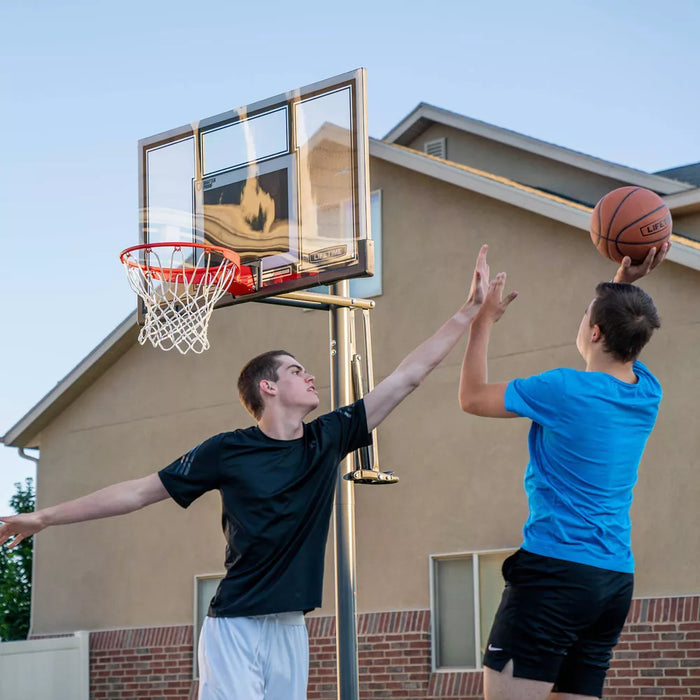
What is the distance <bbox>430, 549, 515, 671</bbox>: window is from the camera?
13562 millimetres

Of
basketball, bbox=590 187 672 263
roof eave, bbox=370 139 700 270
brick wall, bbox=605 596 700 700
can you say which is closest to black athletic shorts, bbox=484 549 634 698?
basketball, bbox=590 187 672 263

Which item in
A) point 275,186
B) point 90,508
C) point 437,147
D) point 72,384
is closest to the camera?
point 90,508

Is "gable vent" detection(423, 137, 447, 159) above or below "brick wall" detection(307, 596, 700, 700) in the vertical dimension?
Answer: above

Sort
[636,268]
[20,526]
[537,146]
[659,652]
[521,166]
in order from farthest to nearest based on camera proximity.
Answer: [521,166] → [537,146] → [659,652] → [636,268] → [20,526]

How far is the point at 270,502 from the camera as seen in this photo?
5871 millimetres

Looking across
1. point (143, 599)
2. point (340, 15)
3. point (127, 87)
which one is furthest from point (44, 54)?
point (143, 599)

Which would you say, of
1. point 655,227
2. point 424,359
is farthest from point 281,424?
point 655,227

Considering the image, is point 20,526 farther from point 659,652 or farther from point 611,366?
point 659,652

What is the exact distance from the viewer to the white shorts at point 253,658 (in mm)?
5707

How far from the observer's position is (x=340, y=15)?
18.6 meters

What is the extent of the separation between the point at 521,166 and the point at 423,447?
18.0 ft

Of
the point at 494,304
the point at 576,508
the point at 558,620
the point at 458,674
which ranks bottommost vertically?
the point at 458,674

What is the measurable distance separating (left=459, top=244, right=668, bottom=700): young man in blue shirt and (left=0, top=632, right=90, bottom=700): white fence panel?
44.5ft

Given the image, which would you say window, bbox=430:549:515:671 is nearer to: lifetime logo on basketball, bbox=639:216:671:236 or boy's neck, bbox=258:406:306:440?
lifetime logo on basketball, bbox=639:216:671:236
